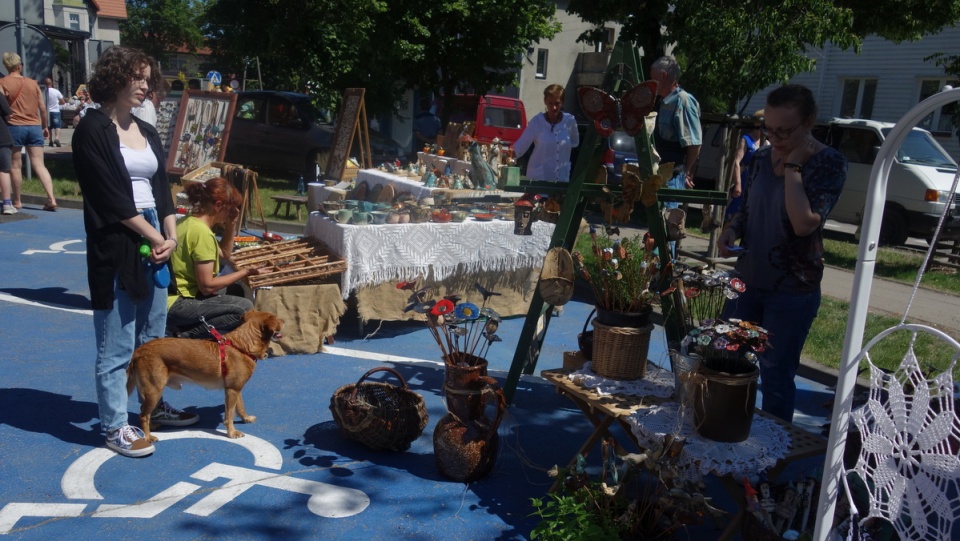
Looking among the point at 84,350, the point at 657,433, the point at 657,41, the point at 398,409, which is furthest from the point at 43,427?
the point at 657,41

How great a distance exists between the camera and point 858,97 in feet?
71.7

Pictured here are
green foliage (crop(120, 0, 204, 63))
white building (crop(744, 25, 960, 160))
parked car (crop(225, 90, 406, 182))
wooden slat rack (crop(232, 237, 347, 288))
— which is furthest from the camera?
green foliage (crop(120, 0, 204, 63))

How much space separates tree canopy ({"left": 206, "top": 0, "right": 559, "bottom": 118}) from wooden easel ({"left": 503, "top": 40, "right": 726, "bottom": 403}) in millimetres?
12029

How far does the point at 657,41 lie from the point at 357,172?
613cm

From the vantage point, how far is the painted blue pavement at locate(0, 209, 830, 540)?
322cm

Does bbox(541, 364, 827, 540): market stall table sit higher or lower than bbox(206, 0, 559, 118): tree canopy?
lower

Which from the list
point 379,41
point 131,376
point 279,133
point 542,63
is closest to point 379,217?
point 131,376

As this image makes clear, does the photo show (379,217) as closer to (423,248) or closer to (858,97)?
(423,248)

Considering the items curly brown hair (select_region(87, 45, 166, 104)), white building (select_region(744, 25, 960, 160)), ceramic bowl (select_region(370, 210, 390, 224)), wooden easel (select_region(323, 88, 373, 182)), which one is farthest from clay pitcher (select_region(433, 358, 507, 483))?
white building (select_region(744, 25, 960, 160))

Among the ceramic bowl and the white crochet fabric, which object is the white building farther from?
the white crochet fabric

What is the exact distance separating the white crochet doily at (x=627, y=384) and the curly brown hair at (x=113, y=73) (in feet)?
8.10

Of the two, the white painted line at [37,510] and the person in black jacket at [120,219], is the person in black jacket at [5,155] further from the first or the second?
the white painted line at [37,510]

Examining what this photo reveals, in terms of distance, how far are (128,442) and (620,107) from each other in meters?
2.93

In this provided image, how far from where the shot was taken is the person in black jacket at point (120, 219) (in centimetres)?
340
